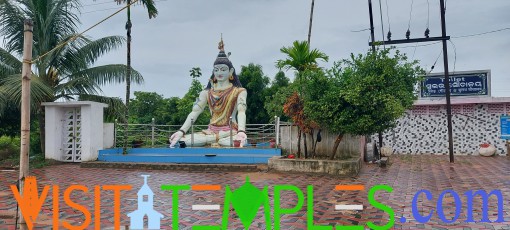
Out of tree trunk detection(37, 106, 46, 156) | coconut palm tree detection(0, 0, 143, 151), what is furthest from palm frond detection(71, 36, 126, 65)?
tree trunk detection(37, 106, 46, 156)

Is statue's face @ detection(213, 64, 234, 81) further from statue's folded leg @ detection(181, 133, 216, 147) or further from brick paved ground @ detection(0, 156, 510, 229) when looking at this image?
brick paved ground @ detection(0, 156, 510, 229)

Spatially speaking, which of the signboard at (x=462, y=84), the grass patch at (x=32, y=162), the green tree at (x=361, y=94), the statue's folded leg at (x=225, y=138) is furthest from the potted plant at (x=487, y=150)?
the grass patch at (x=32, y=162)

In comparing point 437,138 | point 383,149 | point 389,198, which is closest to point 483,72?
point 437,138

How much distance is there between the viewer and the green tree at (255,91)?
2333 cm

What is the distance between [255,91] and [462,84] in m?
11.6

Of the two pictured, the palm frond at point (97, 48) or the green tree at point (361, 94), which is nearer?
the green tree at point (361, 94)

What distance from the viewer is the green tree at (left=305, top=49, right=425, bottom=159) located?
8781 mm

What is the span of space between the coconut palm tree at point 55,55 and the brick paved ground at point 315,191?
254 centimetres

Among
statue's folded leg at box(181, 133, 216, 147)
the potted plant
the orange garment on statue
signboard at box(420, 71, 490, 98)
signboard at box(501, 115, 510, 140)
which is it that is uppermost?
signboard at box(420, 71, 490, 98)

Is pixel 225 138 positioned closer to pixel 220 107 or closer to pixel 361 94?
pixel 220 107

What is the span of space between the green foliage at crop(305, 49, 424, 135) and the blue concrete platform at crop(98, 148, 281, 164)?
248 cm

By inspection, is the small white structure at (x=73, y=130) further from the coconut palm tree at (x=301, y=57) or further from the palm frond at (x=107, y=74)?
the coconut palm tree at (x=301, y=57)

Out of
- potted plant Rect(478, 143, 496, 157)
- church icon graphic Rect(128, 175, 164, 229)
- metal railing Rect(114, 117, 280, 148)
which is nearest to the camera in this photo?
church icon graphic Rect(128, 175, 164, 229)

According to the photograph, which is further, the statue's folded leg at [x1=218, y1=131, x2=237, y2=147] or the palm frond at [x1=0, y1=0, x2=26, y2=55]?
the statue's folded leg at [x1=218, y1=131, x2=237, y2=147]
